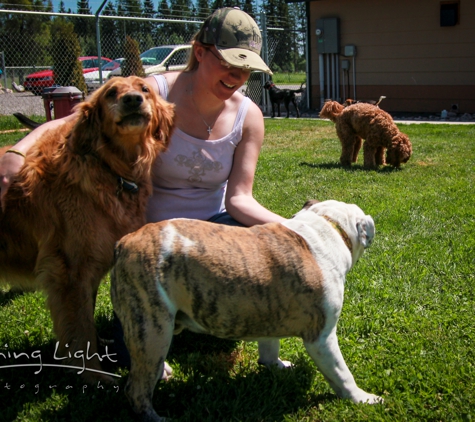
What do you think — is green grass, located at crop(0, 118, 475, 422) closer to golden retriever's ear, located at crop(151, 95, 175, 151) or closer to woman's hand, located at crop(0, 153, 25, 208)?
woman's hand, located at crop(0, 153, 25, 208)

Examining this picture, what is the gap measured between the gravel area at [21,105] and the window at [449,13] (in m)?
12.3

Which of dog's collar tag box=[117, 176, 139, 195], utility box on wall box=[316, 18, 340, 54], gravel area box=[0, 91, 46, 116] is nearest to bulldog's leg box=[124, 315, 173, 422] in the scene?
dog's collar tag box=[117, 176, 139, 195]

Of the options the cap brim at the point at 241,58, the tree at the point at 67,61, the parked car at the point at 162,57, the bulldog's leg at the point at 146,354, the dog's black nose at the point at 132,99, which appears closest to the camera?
the bulldog's leg at the point at 146,354

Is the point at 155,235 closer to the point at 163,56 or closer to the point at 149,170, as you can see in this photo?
the point at 149,170

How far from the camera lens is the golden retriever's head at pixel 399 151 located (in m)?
8.17

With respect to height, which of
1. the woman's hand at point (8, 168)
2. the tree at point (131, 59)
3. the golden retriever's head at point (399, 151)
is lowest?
the golden retriever's head at point (399, 151)

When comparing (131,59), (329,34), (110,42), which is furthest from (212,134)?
(329,34)

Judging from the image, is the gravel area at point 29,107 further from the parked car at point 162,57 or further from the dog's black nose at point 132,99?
the dog's black nose at point 132,99

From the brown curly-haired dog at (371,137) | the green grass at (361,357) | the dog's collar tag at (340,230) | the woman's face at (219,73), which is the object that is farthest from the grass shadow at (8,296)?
the brown curly-haired dog at (371,137)

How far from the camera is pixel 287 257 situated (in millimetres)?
2598

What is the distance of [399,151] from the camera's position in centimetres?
820

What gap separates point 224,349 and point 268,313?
1.03m

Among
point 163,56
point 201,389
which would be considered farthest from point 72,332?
point 163,56

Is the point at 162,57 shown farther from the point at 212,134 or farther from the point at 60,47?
the point at 212,134
